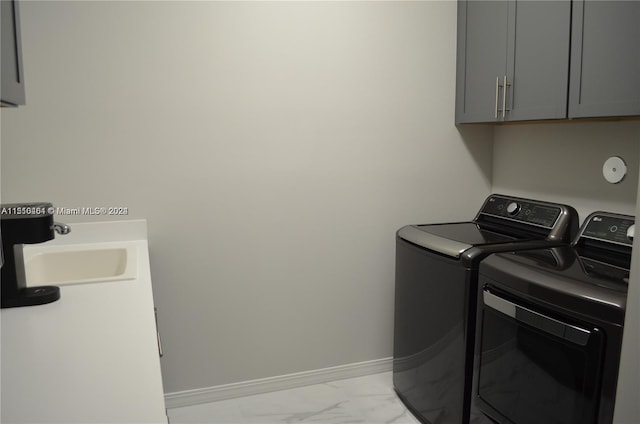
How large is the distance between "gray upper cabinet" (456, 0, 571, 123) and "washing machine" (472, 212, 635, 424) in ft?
1.84

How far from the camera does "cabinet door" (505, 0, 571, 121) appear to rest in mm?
1949

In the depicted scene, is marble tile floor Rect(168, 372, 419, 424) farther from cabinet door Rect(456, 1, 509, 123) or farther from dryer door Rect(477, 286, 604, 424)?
cabinet door Rect(456, 1, 509, 123)

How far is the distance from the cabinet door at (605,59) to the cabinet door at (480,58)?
0.41 metres

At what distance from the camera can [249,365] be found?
2.59 m

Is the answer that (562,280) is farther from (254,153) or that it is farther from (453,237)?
(254,153)

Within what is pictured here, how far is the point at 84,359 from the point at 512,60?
79.4 inches

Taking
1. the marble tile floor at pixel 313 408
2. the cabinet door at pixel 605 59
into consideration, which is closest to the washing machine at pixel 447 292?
the marble tile floor at pixel 313 408

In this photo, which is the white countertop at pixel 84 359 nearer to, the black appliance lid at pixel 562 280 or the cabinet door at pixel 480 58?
the black appliance lid at pixel 562 280

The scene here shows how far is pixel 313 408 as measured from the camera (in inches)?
98.0

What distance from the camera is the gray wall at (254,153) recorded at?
2.16 metres

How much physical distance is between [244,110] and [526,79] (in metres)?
1.26

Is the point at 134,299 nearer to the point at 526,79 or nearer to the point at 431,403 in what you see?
the point at 431,403

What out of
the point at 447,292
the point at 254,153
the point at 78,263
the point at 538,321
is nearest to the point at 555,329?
the point at 538,321

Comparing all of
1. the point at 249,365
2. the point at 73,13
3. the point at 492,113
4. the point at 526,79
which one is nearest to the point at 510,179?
the point at 492,113
